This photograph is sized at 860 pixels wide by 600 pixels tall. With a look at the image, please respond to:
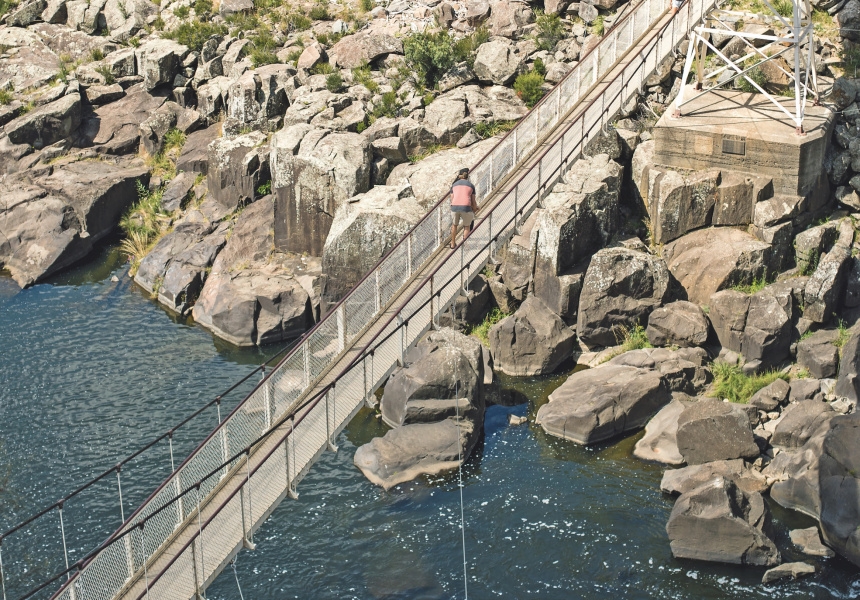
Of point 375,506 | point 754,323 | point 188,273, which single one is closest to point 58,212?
point 188,273

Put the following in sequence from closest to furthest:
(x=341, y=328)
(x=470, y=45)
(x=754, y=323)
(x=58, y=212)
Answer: (x=341, y=328) → (x=754, y=323) → (x=58, y=212) → (x=470, y=45)

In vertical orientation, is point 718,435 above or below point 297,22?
below

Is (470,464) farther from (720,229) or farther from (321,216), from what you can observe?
(321,216)

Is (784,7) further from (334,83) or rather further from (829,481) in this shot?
(829,481)

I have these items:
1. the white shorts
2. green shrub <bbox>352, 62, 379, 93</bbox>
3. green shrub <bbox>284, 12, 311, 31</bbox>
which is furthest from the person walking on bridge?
green shrub <bbox>284, 12, 311, 31</bbox>

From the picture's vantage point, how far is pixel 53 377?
34719 millimetres

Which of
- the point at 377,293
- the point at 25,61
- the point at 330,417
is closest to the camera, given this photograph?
the point at 330,417

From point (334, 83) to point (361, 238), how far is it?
444 inches

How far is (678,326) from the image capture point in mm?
31938

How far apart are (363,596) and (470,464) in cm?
590

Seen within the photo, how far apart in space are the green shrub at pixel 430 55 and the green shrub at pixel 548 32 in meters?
3.66

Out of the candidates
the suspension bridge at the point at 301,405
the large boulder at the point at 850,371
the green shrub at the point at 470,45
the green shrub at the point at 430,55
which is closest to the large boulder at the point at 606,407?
the large boulder at the point at 850,371

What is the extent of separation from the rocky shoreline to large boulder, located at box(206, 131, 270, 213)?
13 cm

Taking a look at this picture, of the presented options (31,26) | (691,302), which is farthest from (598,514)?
(31,26)
